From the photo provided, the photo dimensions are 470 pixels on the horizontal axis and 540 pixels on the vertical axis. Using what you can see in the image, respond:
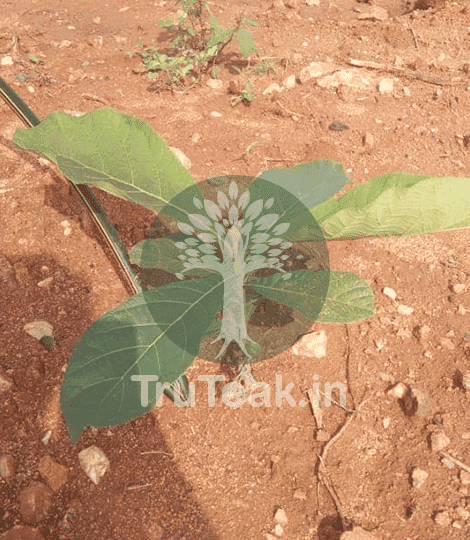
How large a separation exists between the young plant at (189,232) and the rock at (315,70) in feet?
4.46

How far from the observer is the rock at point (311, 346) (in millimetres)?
1301

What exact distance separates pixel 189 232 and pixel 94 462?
1.94 ft

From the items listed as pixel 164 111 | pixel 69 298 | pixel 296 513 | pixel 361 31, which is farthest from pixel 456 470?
pixel 361 31

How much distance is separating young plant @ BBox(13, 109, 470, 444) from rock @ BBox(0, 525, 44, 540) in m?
0.49

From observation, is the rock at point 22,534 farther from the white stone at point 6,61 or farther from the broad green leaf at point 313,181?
the white stone at point 6,61

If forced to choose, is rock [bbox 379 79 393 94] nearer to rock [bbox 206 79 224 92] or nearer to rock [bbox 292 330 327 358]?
rock [bbox 206 79 224 92]

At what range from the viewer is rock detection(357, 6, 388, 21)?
263cm

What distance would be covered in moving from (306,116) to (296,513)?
1533 mm

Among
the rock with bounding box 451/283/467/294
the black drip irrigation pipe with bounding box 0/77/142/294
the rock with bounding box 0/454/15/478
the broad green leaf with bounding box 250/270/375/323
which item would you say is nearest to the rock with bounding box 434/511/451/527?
the broad green leaf with bounding box 250/270/375/323

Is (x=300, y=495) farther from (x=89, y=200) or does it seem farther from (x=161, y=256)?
(x=89, y=200)

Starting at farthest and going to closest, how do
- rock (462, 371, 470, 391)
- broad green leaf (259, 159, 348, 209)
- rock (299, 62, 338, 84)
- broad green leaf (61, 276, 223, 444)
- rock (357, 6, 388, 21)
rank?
rock (357, 6, 388, 21)
rock (299, 62, 338, 84)
rock (462, 371, 470, 391)
broad green leaf (259, 159, 348, 209)
broad green leaf (61, 276, 223, 444)

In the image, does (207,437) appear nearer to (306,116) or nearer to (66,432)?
(66,432)

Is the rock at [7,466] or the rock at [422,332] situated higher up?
the rock at [7,466]

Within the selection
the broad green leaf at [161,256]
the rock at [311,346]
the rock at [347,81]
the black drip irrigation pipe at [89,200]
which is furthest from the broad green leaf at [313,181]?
the rock at [347,81]
